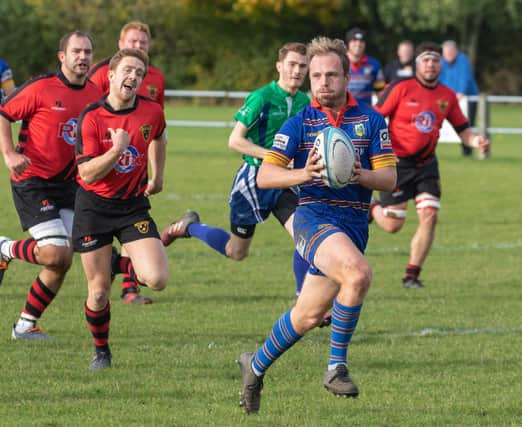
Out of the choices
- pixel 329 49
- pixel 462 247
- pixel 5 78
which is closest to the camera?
pixel 329 49

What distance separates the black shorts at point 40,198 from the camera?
27.6 feet

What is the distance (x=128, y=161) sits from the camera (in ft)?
24.7

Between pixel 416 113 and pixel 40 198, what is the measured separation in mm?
4135

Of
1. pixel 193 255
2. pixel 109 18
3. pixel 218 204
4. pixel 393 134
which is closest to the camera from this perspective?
pixel 393 134

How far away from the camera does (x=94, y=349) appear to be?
313 inches

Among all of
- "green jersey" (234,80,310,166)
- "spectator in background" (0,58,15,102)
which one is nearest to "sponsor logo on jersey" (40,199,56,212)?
"green jersey" (234,80,310,166)

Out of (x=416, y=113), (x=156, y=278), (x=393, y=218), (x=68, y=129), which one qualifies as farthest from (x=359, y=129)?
(x=393, y=218)

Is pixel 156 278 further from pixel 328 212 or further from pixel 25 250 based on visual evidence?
pixel 25 250

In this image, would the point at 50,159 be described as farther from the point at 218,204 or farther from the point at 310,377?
the point at 218,204

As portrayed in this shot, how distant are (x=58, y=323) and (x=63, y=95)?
174 cm

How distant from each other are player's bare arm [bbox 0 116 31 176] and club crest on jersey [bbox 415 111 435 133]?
4.24m

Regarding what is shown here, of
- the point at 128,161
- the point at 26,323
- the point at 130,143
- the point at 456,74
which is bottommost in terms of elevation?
the point at 456,74

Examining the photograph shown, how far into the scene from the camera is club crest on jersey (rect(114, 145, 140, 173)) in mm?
7496

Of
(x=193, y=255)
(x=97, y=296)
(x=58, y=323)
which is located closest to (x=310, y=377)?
(x=97, y=296)
